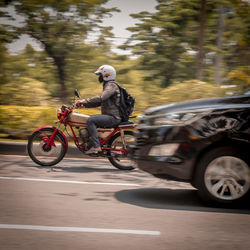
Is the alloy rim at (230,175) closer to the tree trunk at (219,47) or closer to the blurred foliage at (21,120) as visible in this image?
the blurred foliage at (21,120)

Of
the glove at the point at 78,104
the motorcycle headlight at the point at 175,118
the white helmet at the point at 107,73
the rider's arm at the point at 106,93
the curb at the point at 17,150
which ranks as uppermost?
the white helmet at the point at 107,73

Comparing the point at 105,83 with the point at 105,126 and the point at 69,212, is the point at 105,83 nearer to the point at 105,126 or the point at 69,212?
the point at 105,126

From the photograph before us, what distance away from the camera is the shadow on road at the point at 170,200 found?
16.9 feet

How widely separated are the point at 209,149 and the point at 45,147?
3.48 meters

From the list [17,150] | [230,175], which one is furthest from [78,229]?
[17,150]

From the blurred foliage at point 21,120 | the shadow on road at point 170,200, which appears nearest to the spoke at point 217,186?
the shadow on road at point 170,200

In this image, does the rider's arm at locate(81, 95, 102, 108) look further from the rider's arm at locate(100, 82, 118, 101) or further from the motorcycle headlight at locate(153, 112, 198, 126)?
the motorcycle headlight at locate(153, 112, 198, 126)

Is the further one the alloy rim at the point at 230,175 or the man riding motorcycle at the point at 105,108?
the man riding motorcycle at the point at 105,108

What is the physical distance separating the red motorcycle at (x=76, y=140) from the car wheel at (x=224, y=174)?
244 centimetres

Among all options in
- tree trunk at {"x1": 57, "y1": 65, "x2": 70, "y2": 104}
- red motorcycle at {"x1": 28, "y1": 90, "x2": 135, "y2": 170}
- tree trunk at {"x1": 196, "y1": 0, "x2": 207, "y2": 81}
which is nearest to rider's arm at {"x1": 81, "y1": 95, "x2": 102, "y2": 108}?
red motorcycle at {"x1": 28, "y1": 90, "x2": 135, "y2": 170}

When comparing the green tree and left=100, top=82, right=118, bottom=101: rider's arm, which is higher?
the green tree

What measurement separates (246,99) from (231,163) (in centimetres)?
82

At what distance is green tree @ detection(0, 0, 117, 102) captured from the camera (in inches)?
512

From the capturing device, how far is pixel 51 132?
7684mm
